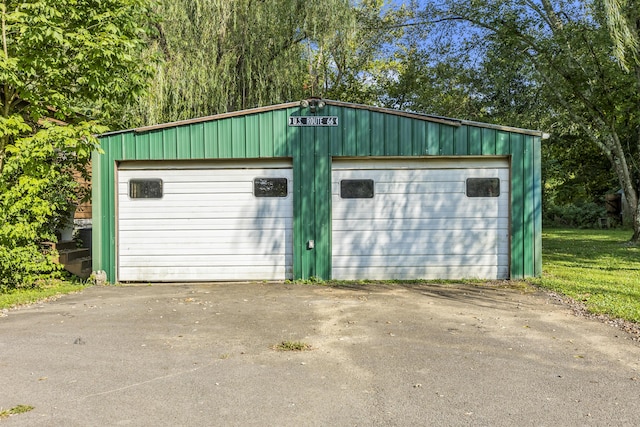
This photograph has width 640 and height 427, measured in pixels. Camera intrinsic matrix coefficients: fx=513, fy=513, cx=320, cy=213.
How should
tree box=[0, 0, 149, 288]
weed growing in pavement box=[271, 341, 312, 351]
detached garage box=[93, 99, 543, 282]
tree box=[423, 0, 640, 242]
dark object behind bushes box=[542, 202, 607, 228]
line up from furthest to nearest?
dark object behind bushes box=[542, 202, 607, 228], tree box=[423, 0, 640, 242], detached garage box=[93, 99, 543, 282], tree box=[0, 0, 149, 288], weed growing in pavement box=[271, 341, 312, 351]

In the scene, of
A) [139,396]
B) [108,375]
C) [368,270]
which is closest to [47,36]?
[108,375]

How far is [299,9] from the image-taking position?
14.9m

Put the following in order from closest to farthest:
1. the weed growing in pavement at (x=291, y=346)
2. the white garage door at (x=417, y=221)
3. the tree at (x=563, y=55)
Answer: the weed growing in pavement at (x=291, y=346)
the white garage door at (x=417, y=221)
the tree at (x=563, y=55)

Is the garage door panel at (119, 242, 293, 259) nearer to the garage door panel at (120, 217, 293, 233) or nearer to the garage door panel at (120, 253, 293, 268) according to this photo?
the garage door panel at (120, 253, 293, 268)

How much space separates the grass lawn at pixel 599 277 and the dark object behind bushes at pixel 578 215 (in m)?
14.3

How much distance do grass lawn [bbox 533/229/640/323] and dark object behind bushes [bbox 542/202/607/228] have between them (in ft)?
46.9

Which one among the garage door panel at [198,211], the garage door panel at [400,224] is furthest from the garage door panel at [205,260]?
the garage door panel at [400,224]

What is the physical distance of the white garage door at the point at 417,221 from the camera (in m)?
9.16

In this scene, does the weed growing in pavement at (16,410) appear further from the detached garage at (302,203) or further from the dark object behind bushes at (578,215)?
the dark object behind bushes at (578,215)

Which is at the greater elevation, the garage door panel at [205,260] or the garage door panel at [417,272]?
the garage door panel at [205,260]

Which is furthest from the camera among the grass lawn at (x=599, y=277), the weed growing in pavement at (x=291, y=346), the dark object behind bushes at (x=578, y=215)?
the dark object behind bushes at (x=578, y=215)

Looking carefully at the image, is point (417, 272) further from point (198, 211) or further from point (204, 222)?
point (198, 211)

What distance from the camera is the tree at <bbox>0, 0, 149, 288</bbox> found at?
7160mm

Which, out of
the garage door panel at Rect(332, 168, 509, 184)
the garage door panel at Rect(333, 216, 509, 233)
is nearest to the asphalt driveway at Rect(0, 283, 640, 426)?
the garage door panel at Rect(333, 216, 509, 233)
